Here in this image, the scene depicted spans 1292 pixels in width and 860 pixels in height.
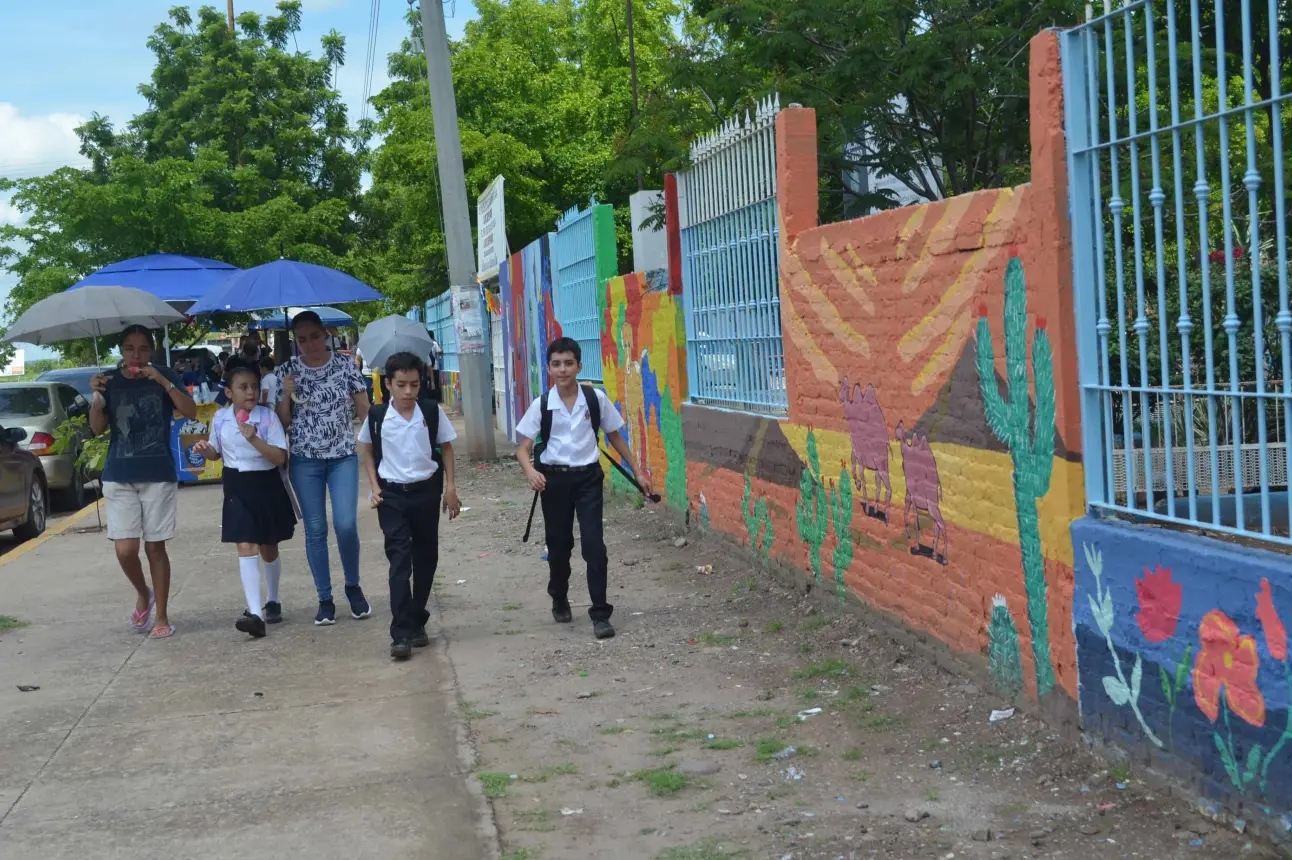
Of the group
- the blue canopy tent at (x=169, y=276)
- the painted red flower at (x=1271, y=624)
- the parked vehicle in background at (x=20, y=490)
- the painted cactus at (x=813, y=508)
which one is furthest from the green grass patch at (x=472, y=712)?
the blue canopy tent at (x=169, y=276)

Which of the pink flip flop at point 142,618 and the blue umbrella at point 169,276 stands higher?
the blue umbrella at point 169,276

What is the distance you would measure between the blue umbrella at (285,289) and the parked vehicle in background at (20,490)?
10.1 ft

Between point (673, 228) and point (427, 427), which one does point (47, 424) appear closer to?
point (673, 228)

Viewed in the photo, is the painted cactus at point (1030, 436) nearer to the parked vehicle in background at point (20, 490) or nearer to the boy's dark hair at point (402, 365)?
the boy's dark hair at point (402, 365)

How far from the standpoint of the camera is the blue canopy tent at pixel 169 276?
14.1m

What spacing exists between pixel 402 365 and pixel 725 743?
2976mm

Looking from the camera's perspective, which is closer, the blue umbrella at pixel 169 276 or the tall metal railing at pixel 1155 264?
the tall metal railing at pixel 1155 264

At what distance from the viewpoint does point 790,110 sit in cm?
788

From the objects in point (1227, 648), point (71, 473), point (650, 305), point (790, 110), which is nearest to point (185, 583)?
point (650, 305)

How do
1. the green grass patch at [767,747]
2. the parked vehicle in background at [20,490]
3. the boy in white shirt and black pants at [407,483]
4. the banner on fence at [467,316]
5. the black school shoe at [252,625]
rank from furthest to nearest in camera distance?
the banner on fence at [467,316] → the parked vehicle in background at [20,490] → the black school shoe at [252,625] → the boy in white shirt and black pants at [407,483] → the green grass patch at [767,747]

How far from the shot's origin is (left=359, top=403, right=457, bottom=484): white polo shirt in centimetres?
741

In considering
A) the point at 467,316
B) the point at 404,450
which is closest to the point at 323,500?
the point at 404,450

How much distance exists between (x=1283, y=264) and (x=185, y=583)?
325 inches

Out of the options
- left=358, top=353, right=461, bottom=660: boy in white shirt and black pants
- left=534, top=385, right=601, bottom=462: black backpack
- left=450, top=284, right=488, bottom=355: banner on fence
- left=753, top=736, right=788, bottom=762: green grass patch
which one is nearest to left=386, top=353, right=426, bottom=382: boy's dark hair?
left=358, top=353, right=461, bottom=660: boy in white shirt and black pants
